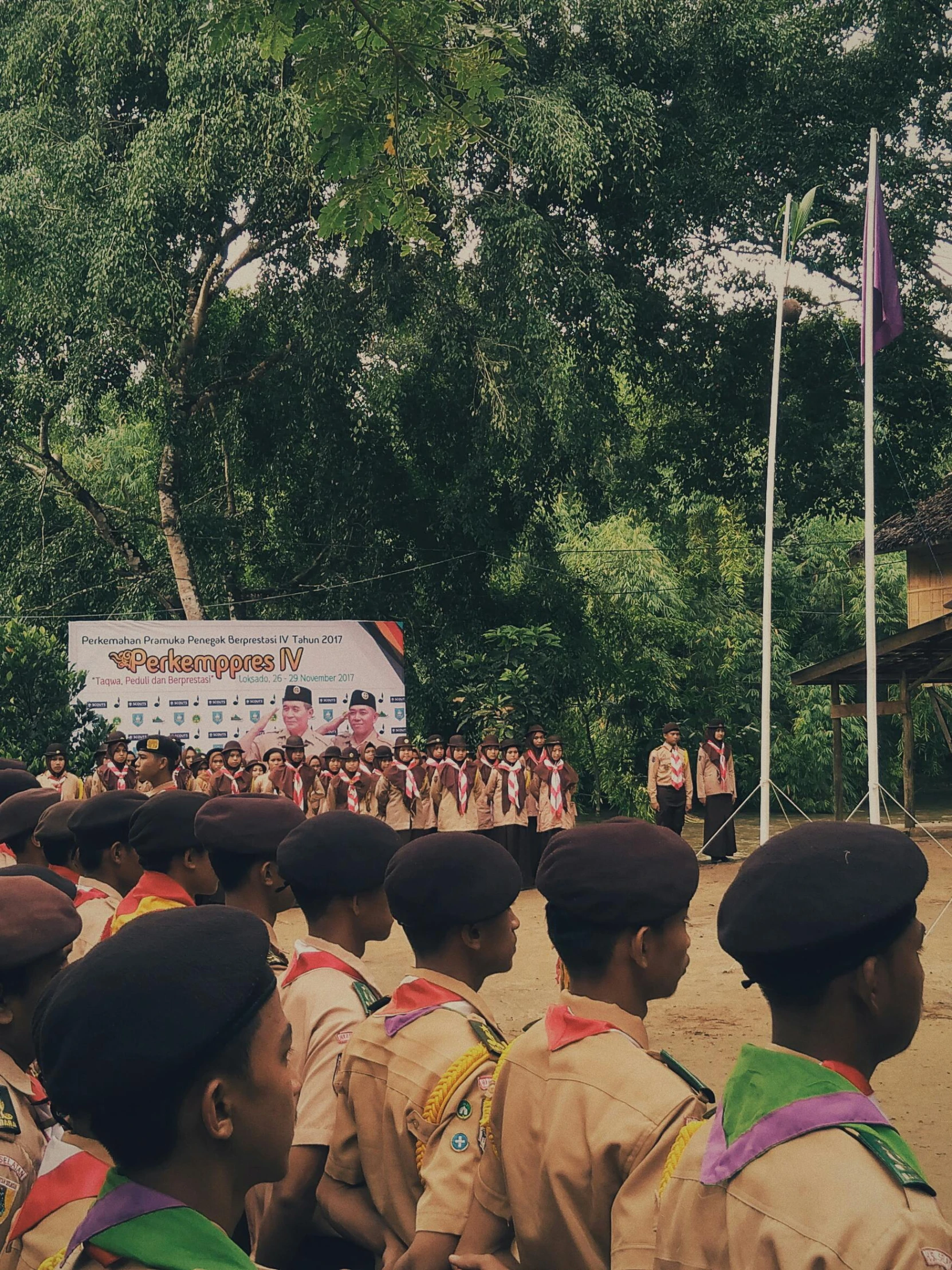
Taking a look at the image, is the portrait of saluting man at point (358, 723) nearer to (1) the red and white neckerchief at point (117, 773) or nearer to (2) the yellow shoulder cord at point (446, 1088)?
(1) the red and white neckerchief at point (117, 773)

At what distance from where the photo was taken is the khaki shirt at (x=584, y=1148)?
206 centimetres

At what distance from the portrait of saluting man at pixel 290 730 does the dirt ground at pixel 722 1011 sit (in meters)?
4.62

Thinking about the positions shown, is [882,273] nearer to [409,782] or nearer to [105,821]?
[409,782]

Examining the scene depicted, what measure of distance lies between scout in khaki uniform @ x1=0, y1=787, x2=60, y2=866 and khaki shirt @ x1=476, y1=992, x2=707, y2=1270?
366cm

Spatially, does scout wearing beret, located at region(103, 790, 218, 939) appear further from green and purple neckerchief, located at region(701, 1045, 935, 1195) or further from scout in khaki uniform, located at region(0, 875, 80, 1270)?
green and purple neckerchief, located at region(701, 1045, 935, 1195)

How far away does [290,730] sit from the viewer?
1852cm

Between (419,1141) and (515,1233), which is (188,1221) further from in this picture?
(419,1141)

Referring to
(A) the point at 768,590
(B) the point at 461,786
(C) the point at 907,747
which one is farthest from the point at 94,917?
(C) the point at 907,747

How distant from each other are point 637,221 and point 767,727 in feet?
35.4

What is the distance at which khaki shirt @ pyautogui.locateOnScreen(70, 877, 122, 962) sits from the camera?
428 cm

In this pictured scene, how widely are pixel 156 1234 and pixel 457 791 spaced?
573 inches

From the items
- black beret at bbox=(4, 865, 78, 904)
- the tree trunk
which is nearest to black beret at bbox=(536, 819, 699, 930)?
black beret at bbox=(4, 865, 78, 904)

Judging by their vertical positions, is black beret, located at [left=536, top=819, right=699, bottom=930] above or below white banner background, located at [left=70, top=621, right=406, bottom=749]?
above

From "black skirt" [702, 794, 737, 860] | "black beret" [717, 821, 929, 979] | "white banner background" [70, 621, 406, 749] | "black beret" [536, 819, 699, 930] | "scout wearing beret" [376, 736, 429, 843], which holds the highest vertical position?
"black beret" [717, 821, 929, 979]
